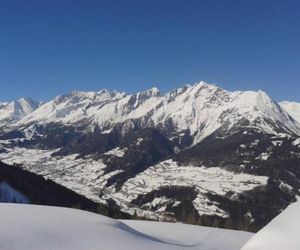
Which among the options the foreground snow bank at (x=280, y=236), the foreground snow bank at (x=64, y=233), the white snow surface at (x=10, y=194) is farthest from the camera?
the white snow surface at (x=10, y=194)

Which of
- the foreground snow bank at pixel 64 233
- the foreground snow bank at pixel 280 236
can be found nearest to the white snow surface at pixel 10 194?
the foreground snow bank at pixel 64 233

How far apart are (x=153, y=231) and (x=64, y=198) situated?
160 meters

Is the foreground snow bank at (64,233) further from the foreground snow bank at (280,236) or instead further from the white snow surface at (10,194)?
the white snow surface at (10,194)

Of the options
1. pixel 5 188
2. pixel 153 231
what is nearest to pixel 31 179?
pixel 5 188

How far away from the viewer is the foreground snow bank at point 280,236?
418 inches

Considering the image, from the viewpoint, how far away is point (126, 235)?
23047mm

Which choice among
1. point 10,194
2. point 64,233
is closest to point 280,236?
point 64,233

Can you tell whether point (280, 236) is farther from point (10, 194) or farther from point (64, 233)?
point (10, 194)

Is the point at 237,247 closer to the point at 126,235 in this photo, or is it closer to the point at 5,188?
the point at 126,235

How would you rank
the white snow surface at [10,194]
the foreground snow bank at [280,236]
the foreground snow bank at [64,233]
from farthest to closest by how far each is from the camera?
1. the white snow surface at [10,194]
2. the foreground snow bank at [64,233]
3. the foreground snow bank at [280,236]

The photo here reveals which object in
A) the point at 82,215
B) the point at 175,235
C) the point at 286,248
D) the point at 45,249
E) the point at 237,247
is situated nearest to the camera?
the point at 286,248

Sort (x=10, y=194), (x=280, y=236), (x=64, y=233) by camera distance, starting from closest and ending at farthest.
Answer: (x=280, y=236) < (x=64, y=233) < (x=10, y=194)

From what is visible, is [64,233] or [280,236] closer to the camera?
[280,236]

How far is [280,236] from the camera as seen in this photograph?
11.0 meters
